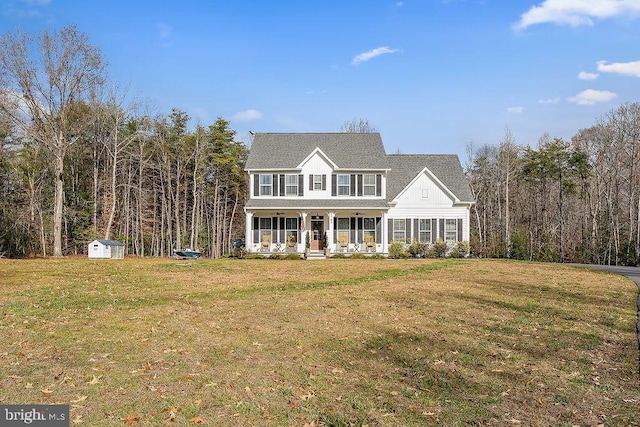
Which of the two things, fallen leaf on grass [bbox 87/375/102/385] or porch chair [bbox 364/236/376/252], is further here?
porch chair [bbox 364/236/376/252]

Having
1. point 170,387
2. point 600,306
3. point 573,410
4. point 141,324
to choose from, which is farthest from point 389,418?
point 600,306

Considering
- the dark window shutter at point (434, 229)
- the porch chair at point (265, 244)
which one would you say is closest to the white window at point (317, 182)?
the porch chair at point (265, 244)

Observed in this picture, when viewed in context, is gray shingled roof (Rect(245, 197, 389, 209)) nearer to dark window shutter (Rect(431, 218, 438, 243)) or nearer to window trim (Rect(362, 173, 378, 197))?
window trim (Rect(362, 173, 378, 197))

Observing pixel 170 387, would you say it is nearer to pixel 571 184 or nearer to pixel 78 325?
pixel 78 325

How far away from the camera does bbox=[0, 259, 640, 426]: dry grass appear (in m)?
4.84

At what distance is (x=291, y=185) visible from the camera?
29.8m

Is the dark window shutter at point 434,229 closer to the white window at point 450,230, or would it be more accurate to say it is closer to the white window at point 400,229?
the white window at point 450,230

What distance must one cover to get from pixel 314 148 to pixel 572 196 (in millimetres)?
26705

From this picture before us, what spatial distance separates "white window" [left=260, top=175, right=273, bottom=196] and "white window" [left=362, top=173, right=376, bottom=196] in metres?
6.15

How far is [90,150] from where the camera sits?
125 feet

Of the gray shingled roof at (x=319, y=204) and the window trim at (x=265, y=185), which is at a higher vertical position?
the window trim at (x=265, y=185)

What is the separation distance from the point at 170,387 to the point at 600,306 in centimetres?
1047

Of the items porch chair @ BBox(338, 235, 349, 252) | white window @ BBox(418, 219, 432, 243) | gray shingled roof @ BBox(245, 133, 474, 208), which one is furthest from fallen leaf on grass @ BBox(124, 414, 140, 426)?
white window @ BBox(418, 219, 432, 243)

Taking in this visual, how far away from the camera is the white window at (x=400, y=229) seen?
2986cm
